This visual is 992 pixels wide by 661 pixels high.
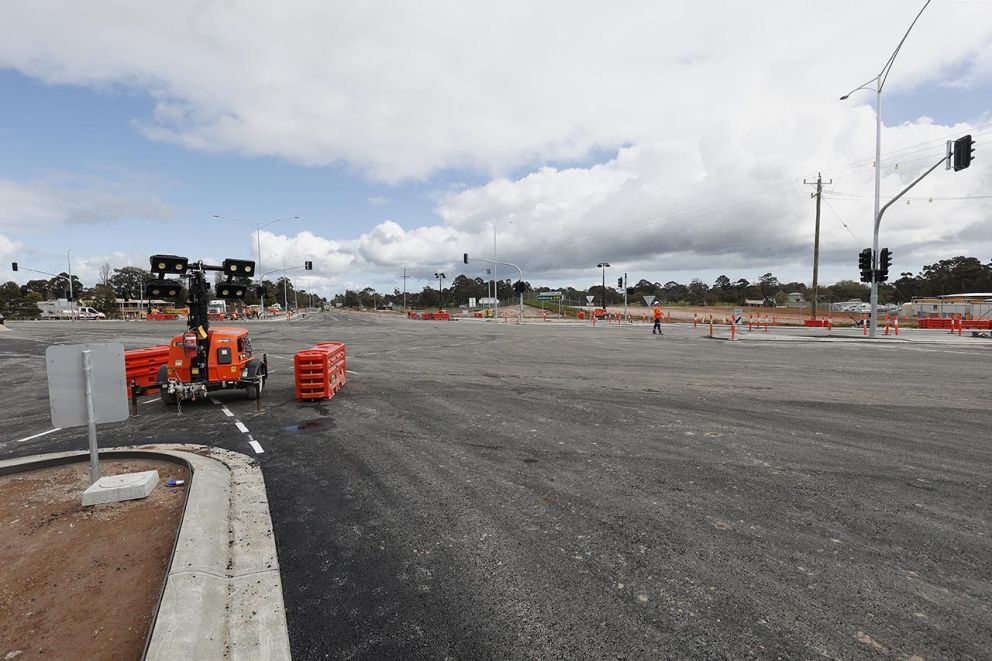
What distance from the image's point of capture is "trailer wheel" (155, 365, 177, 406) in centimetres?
894

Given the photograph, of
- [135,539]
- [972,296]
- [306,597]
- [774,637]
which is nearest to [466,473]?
[306,597]

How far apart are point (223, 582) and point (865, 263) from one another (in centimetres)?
3291

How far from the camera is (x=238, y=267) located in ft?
29.4

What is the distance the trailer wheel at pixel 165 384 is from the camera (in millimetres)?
8938

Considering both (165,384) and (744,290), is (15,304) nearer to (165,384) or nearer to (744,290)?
(165,384)

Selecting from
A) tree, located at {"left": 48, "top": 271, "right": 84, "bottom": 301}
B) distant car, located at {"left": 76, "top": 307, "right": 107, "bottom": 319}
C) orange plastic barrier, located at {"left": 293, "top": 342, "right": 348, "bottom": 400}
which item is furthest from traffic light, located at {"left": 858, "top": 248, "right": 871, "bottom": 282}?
tree, located at {"left": 48, "top": 271, "right": 84, "bottom": 301}

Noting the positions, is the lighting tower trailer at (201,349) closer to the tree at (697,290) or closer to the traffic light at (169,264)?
the traffic light at (169,264)

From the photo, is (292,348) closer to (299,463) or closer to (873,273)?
(299,463)

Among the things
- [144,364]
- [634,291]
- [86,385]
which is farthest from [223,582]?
[634,291]

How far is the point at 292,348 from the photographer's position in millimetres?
21734

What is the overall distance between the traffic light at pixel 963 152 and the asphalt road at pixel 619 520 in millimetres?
15403

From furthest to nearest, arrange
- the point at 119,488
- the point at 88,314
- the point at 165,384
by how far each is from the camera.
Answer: the point at 88,314
the point at 165,384
the point at 119,488

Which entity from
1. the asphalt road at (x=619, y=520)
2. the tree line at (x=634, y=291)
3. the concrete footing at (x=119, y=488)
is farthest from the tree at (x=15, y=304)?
the concrete footing at (x=119, y=488)

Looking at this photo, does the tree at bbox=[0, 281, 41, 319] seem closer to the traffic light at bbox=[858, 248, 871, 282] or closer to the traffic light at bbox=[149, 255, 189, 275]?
the traffic light at bbox=[149, 255, 189, 275]
